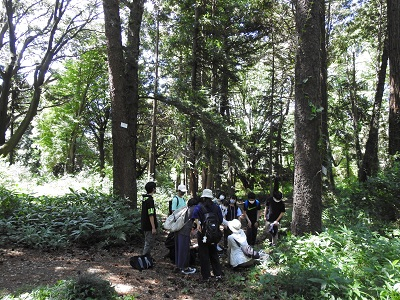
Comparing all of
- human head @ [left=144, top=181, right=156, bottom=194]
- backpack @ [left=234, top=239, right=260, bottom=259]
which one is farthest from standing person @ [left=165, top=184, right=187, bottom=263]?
backpack @ [left=234, top=239, right=260, bottom=259]

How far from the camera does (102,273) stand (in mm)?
5801

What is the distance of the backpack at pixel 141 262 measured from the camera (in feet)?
20.9

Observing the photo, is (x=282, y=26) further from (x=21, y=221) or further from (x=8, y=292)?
(x=8, y=292)

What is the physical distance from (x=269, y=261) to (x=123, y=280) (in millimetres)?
3085

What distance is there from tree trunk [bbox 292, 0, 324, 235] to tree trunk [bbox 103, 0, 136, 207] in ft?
17.4

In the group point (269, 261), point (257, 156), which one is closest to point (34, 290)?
point (269, 261)

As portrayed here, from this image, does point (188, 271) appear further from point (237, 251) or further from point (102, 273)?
point (102, 273)

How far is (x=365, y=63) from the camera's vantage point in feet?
81.0

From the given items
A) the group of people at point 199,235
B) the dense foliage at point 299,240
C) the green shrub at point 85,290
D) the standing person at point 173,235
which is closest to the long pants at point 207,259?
the group of people at point 199,235

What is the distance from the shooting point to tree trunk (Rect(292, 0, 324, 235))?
22.4ft

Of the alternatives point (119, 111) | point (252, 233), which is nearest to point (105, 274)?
point (252, 233)

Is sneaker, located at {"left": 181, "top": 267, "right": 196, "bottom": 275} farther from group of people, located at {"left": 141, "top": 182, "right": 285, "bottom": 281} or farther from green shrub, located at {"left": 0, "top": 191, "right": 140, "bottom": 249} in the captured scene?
green shrub, located at {"left": 0, "top": 191, "right": 140, "bottom": 249}

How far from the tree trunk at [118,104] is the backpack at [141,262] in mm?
3208

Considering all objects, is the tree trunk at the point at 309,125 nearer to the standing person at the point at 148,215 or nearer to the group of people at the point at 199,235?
the group of people at the point at 199,235
